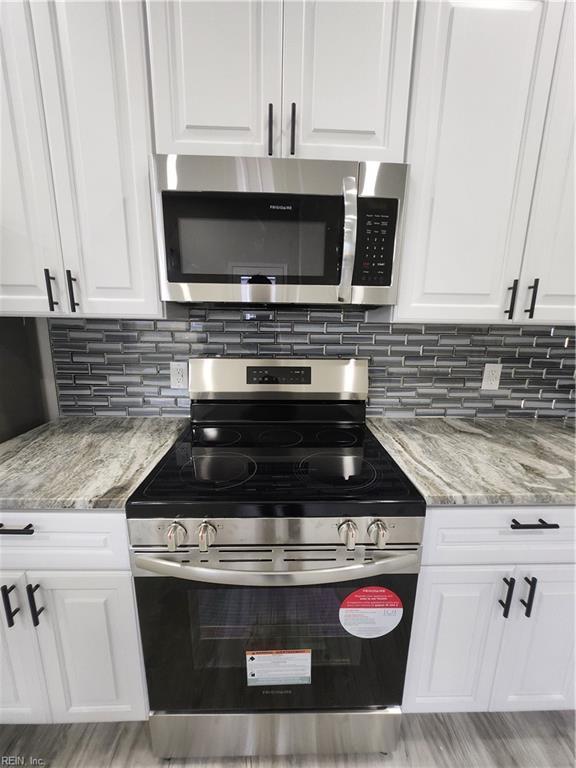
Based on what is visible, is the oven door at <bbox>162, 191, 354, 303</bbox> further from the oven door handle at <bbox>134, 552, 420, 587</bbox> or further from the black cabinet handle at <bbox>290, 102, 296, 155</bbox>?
the oven door handle at <bbox>134, 552, 420, 587</bbox>

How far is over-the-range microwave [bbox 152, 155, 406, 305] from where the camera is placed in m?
1.00

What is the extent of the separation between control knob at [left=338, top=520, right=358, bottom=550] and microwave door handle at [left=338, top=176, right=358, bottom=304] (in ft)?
2.21

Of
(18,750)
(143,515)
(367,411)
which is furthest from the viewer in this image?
(367,411)

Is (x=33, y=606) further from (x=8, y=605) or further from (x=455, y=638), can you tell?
(x=455, y=638)

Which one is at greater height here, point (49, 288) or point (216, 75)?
point (216, 75)

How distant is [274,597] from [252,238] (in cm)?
106

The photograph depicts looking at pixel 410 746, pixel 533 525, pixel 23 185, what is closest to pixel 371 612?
pixel 533 525

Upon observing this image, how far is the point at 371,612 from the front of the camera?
3.21ft

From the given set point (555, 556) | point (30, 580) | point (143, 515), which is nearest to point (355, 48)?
point (143, 515)

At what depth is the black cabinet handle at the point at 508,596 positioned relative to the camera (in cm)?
101

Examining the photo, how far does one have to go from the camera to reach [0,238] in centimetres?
108

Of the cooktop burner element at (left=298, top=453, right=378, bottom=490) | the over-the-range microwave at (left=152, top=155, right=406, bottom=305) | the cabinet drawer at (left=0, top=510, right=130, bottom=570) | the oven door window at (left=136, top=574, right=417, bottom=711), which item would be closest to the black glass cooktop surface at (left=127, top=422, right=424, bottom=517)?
the cooktop burner element at (left=298, top=453, right=378, bottom=490)

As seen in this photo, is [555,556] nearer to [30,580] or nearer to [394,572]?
[394,572]

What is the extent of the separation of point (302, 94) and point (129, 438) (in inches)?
50.0
